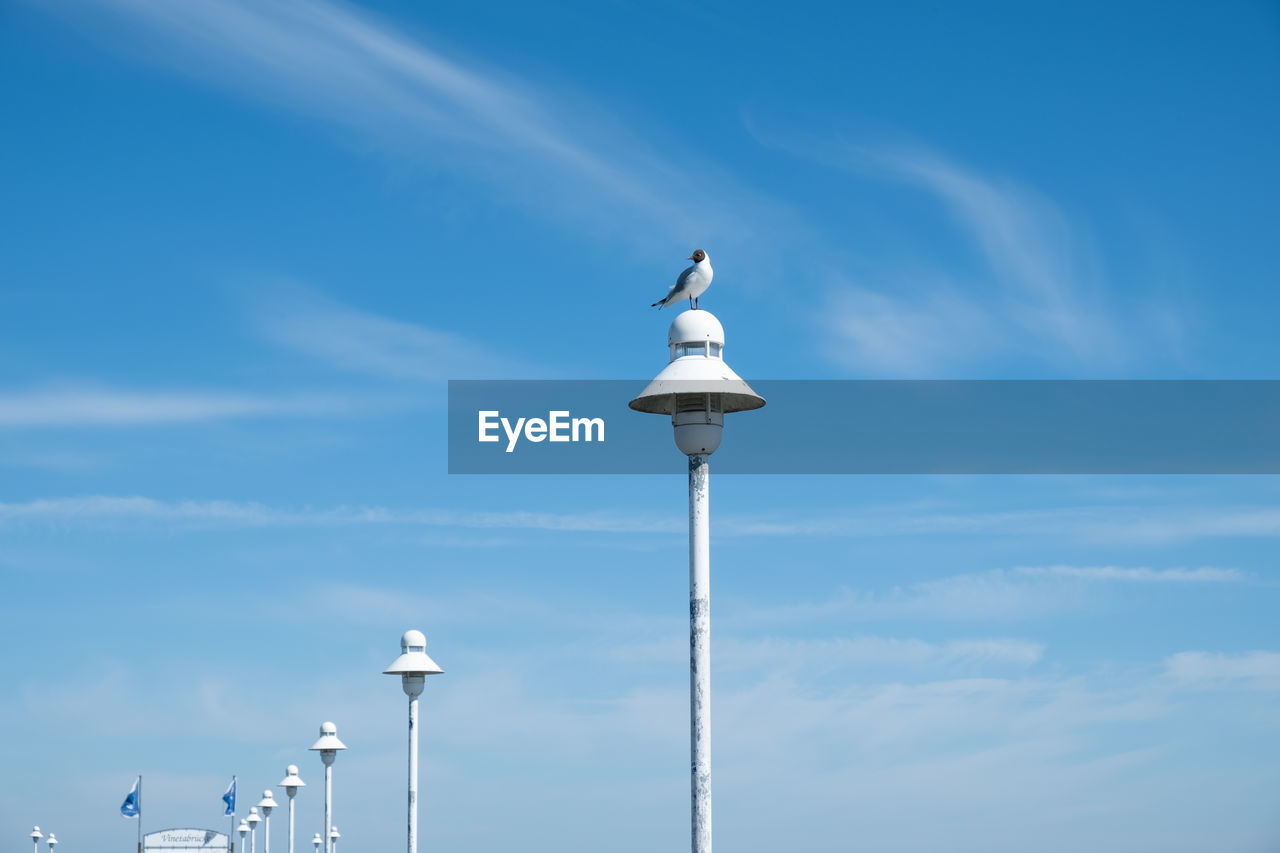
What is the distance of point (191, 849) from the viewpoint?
73.6 metres

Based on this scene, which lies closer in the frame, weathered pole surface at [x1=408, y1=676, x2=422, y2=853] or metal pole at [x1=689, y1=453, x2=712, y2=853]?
metal pole at [x1=689, y1=453, x2=712, y2=853]

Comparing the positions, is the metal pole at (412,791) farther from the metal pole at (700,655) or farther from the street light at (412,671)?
the metal pole at (700,655)

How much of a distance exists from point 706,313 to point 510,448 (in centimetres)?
476

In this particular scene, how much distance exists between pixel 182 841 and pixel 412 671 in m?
45.2

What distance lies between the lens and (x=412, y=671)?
3478 centimetres

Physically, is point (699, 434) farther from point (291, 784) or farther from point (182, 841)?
point (182, 841)

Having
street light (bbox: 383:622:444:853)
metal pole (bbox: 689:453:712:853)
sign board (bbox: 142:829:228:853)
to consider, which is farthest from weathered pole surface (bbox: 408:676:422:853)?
sign board (bbox: 142:829:228:853)

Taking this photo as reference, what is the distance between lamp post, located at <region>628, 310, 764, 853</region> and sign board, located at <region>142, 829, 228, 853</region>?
56996mm

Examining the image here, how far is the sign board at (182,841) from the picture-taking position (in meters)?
73.1

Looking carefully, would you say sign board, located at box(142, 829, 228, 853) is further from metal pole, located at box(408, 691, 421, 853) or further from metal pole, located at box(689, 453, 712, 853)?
metal pole, located at box(689, 453, 712, 853)

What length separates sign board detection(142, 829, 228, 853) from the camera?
7312 cm

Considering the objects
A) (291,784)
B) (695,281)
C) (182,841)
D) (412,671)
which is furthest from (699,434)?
(182,841)

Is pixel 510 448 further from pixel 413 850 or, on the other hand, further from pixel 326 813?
pixel 326 813

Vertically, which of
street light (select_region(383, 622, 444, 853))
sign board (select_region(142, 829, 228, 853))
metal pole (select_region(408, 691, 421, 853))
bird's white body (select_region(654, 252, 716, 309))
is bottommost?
sign board (select_region(142, 829, 228, 853))
